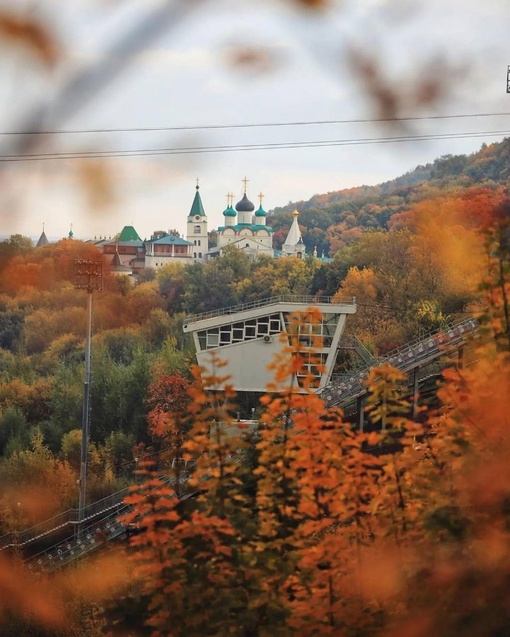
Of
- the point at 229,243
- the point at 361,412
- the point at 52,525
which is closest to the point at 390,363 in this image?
the point at 361,412

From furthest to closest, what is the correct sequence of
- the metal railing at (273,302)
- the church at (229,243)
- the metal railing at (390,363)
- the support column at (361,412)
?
the church at (229,243) < the metal railing at (390,363) < the metal railing at (273,302) < the support column at (361,412)

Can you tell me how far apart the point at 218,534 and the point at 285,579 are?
0.24 metres

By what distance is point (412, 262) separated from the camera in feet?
39.1

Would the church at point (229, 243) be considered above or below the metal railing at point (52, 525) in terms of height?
above

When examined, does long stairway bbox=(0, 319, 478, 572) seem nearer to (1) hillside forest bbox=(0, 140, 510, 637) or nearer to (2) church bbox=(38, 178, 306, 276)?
(1) hillside forest bbox=(0, 140, 510, 637)

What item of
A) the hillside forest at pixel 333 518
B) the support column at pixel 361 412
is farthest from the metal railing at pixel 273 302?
the hillside forest at pixel 333 518

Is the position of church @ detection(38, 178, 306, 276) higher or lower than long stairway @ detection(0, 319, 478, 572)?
higher

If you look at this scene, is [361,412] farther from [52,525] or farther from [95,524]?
[52,525]

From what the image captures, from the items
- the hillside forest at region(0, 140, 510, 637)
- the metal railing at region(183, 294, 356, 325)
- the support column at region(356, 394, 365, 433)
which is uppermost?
the metal railing at region(183, 294, 356, 325)

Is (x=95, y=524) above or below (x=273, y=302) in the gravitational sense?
below

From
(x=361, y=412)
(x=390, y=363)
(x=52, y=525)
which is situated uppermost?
(x=390, y=363)

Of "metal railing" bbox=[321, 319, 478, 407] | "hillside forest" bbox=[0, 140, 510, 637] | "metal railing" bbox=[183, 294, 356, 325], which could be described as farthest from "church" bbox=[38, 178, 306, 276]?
"hillside forest" bbox=[0, 140, 510, 637]

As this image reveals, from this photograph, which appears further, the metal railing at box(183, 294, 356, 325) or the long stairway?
the metal railing at box(183, 294, 356, 325)

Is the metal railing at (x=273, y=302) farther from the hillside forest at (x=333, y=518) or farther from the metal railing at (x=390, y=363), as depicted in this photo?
the hillside forest at (x=333, y=518)
